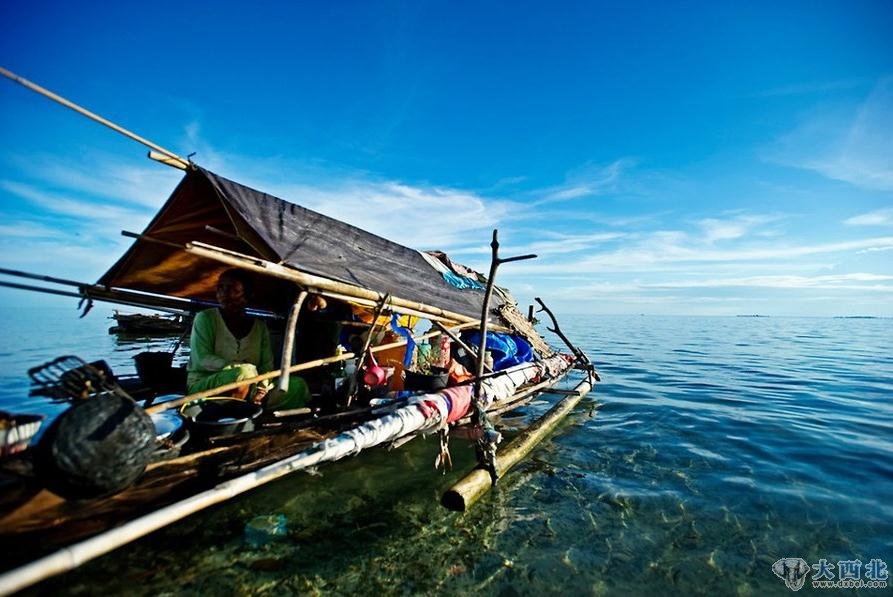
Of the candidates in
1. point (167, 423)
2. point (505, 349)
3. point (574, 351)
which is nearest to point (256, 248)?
point (167, 423)

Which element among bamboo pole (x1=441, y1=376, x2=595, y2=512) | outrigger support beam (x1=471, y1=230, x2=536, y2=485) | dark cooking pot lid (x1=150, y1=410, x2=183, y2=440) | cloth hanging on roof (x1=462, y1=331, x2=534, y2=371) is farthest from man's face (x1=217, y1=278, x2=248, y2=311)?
cloth hanging on roof (x1=462, y1=331, x2=534, y2=371)

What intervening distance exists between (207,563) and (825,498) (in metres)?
8.60

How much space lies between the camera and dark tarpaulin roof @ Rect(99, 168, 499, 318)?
530cm

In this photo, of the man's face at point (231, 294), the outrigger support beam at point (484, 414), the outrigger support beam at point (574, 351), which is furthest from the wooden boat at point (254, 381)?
the outrigger support beam at point (574, 351)

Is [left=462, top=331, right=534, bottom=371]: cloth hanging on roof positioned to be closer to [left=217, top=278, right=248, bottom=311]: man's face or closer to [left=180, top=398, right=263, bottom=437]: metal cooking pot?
[left=217, top=278, right=248, bottom=311]: man's face

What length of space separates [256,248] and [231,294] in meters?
0.79

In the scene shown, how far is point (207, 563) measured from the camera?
3.75 meters

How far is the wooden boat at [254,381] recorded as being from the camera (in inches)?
109

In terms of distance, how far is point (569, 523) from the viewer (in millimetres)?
4914

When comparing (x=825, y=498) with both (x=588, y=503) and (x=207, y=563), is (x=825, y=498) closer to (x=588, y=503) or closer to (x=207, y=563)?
(x=588, y=503)

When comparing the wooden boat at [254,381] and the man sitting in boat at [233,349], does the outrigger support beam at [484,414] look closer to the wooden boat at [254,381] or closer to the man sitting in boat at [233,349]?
A: the wooden boat at [254,381]

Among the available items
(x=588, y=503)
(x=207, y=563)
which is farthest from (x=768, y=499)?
(x=207, y=563)

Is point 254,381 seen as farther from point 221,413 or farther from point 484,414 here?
point 484,414

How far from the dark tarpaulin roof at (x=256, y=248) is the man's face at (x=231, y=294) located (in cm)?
62
